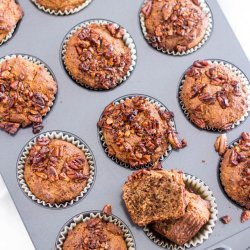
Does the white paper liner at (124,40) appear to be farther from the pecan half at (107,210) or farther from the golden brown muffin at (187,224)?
the golden brown muffin at (187,224)

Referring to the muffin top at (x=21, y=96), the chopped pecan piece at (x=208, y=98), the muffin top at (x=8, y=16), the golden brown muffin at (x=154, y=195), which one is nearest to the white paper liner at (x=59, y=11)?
the muffin top at (x=8, y=16)

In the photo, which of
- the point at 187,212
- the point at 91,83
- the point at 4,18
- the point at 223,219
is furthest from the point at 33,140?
the point at 223,219

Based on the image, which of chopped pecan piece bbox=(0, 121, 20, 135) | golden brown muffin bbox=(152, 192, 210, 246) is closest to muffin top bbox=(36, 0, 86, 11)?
chopped pecan piece bbox=(0, 121, 20, 135)

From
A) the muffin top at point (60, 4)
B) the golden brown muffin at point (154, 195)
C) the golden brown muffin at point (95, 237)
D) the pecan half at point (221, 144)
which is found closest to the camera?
the golden brown muffin at point (154, 195)

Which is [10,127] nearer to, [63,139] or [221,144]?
[63,139]

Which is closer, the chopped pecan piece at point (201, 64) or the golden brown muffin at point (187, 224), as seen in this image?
the golden brown muffin at point (187, 224)

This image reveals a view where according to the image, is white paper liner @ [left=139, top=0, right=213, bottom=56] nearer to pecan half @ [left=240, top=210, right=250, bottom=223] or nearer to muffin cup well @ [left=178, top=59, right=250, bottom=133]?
muffin cup well @ [left=178, top=59, right=250, bottom=133]

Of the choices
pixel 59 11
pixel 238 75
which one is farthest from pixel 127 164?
pixel 59 11
